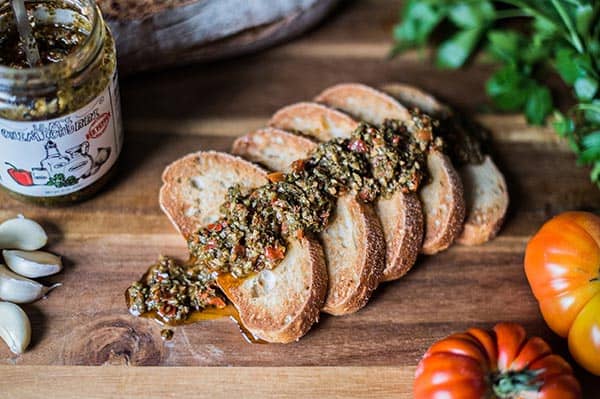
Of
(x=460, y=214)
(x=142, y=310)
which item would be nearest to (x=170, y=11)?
(x=142, y=310)

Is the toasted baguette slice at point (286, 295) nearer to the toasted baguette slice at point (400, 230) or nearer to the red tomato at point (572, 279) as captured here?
the toasted baguette slice at point (400, 230)

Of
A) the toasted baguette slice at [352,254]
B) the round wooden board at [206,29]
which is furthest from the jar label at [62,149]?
the toasted baguette slice at [352,254]

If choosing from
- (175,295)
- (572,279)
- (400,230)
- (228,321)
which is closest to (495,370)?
(572,279)

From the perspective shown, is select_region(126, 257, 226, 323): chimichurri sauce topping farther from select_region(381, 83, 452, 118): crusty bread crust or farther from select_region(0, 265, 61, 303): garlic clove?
select_region(381, 83, 452, 118): crusty bread crust

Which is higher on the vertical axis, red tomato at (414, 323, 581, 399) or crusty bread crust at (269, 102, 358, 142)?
crusty bread crust at (269, 102, 358, 142)

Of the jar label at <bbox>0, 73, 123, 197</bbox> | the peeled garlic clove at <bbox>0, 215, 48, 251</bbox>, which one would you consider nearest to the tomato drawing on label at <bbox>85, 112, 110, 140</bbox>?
the jar label at <bbox>0, 73, 123, 197</bbox>

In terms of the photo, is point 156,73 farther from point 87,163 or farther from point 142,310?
point 142,310

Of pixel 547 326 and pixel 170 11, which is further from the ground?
pixel 170 11

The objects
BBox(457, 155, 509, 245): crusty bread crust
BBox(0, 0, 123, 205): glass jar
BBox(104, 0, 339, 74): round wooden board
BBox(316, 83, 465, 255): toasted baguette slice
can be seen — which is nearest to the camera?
BBox(0, 0, 123, 205): glass jar
